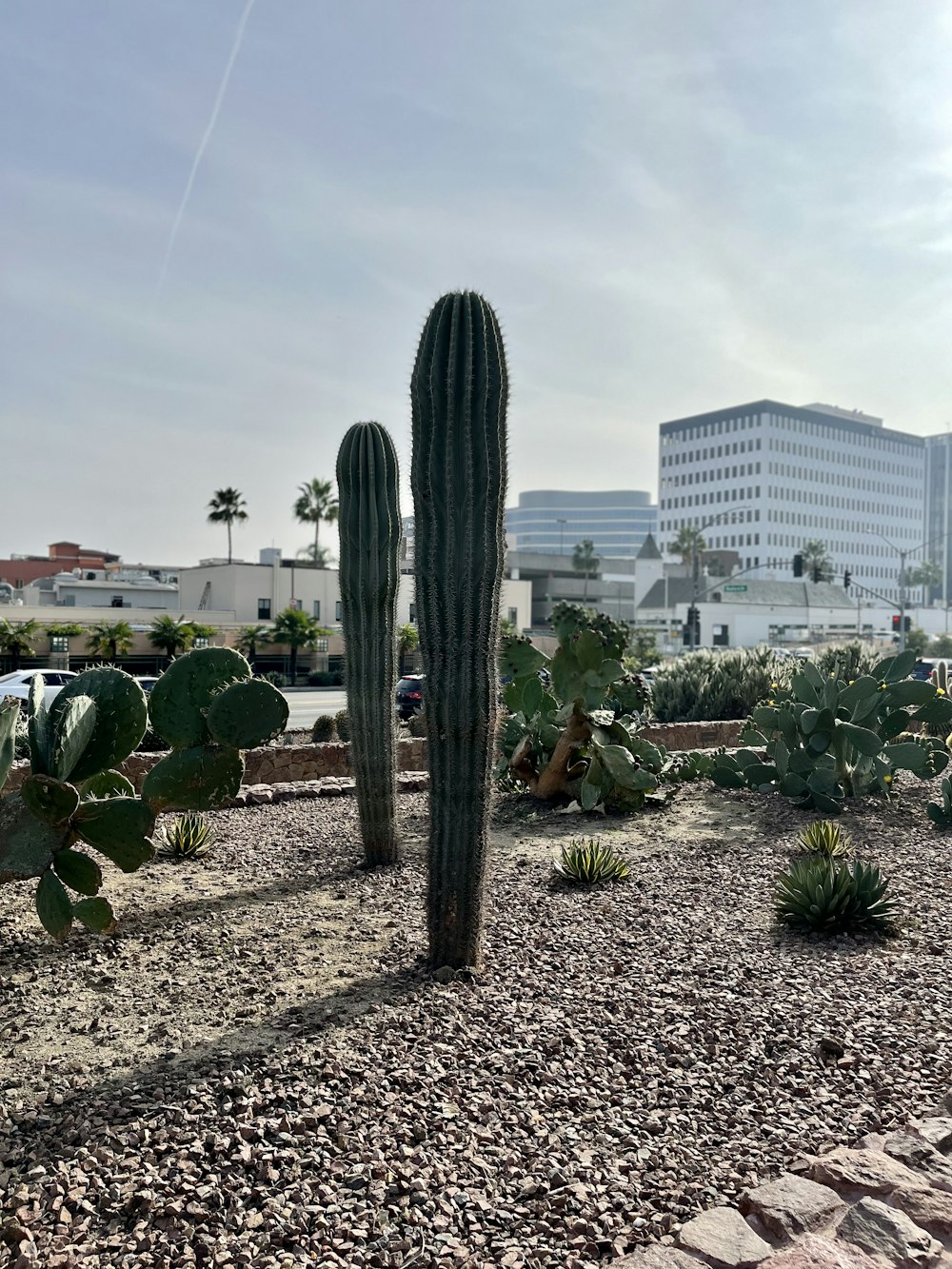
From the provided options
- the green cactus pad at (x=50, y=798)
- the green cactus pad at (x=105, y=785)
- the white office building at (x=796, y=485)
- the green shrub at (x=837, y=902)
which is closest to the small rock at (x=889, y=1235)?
the green shrub at (x=837, y=902)

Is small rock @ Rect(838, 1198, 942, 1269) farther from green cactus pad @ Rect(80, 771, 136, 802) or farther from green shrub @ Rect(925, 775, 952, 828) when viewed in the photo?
green shrub @ Rect(925, 775, 952, 828)

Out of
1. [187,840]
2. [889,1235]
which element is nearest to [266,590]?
[187,840]

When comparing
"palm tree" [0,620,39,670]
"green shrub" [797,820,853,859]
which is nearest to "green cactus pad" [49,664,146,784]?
"green shrub" [797,820,853,859]

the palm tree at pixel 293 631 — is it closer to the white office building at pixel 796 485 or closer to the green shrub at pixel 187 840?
the green shrub at pixel 187 840

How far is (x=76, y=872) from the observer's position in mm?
4824

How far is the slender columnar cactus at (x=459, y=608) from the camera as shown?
5.15 meters

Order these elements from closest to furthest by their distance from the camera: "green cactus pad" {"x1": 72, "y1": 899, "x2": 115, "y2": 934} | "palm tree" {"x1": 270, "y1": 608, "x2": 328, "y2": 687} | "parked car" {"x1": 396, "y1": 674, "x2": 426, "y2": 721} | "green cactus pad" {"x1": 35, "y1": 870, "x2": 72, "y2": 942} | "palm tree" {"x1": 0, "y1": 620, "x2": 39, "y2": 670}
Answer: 1. "green cactus pad" {"x1": 35, "y1": 870, "x2": 72, "y2": 942}
2. "green cactus pad" {"x1": 72, "y1": 899, "x2": 115, "y2": 934}
3. "parked car" {"x1": 396, "y1": 674, "x2": 426, "y2": 721}
4. "palm tree" {"x1": 0, "y1": 620, "x2": 39, "y2": 670}
5. "palm tree" {"x1": 270, "y1": 608, "x2": 328, "y2": 687}

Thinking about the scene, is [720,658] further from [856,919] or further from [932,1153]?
[932,1153]

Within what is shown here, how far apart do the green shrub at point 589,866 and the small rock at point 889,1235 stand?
12.5 feet

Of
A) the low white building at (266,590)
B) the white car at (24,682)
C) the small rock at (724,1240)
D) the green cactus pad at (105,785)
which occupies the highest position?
the low white building at (266,590)

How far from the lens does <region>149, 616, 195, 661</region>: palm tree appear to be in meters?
36.1

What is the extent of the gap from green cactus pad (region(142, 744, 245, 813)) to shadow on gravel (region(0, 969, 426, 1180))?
1.39 m

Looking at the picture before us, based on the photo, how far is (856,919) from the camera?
5.87 meters

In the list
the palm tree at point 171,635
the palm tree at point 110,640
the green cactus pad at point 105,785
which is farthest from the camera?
the palm tree at point 171,635
